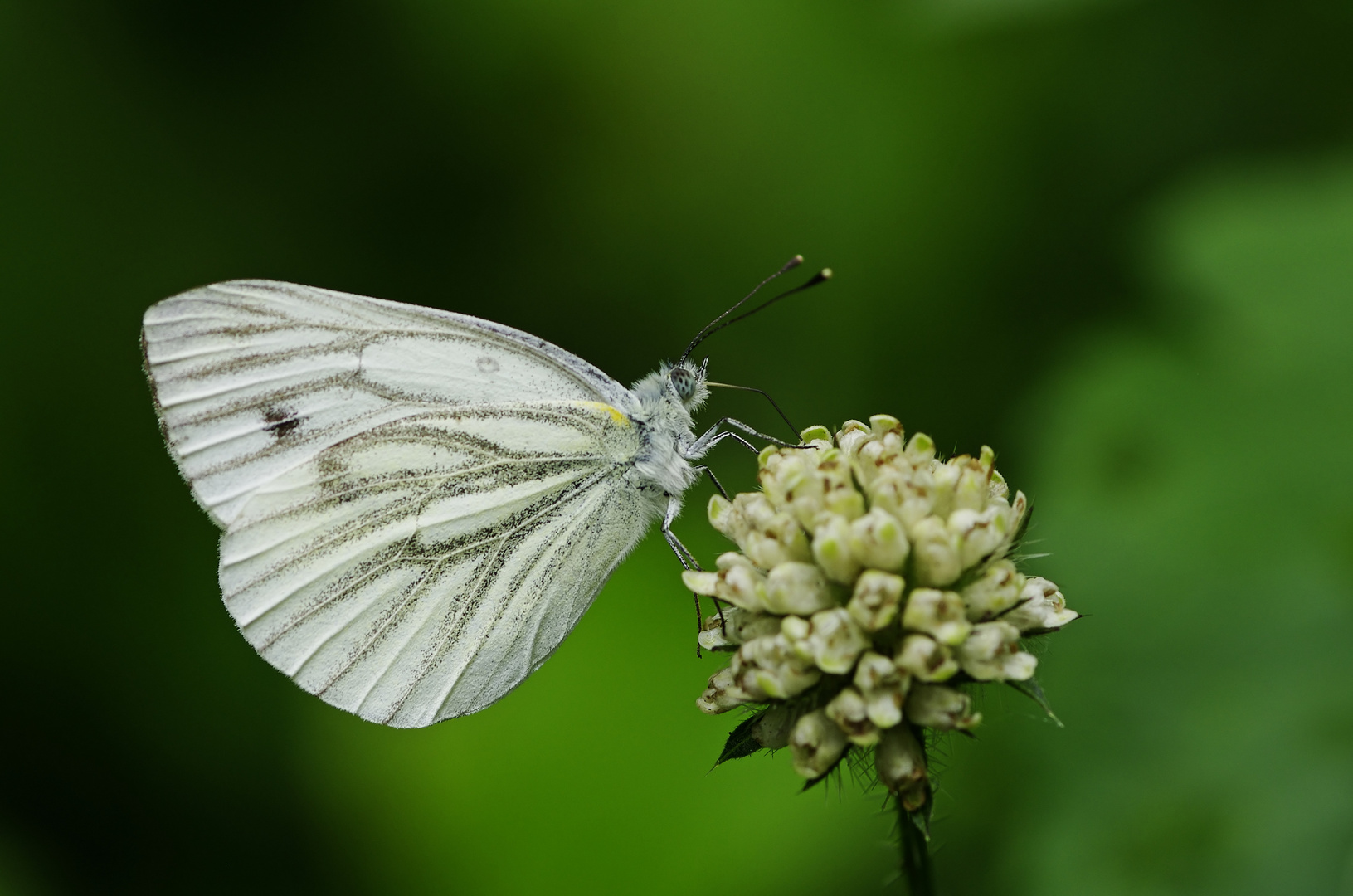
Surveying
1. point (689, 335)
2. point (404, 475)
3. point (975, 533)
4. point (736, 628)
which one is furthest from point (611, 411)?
point (689, 335)

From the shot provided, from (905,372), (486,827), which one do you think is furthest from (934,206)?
(486,827)

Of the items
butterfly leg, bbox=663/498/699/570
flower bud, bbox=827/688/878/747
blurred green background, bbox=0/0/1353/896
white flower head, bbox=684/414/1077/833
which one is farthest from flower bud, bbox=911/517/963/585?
blurred green background, bbox=0/0/1353/896

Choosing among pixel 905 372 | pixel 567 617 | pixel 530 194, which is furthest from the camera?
pixel 530 194

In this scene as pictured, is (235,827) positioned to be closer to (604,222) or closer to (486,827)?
(486,827)

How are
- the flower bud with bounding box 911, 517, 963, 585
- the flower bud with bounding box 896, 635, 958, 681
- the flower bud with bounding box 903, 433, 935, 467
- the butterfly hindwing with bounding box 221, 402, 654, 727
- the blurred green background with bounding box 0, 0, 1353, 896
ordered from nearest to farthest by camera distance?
the flower bud with bounding box 896, 635, 958, 681
the flower bud with bounding box 911, 517, 963, 585
the flower bud with bounding box 903, 433, 935, 467
the butterfly hindwing with bounding box 221, 402, 654, 727
the blurred green background with bounding box 0, 0, 1353, 896

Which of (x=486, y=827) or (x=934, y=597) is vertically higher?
(x=934, y=597)

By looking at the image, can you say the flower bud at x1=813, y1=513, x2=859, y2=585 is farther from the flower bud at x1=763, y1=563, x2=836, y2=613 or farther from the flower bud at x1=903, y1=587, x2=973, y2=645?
the flower bud at x1=903, y1=587, x2=973, y2=645

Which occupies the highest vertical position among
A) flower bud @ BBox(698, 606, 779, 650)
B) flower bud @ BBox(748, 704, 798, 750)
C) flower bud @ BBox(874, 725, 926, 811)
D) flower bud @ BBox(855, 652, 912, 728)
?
flower bud @ BBox(698, 606, 779, 650)
